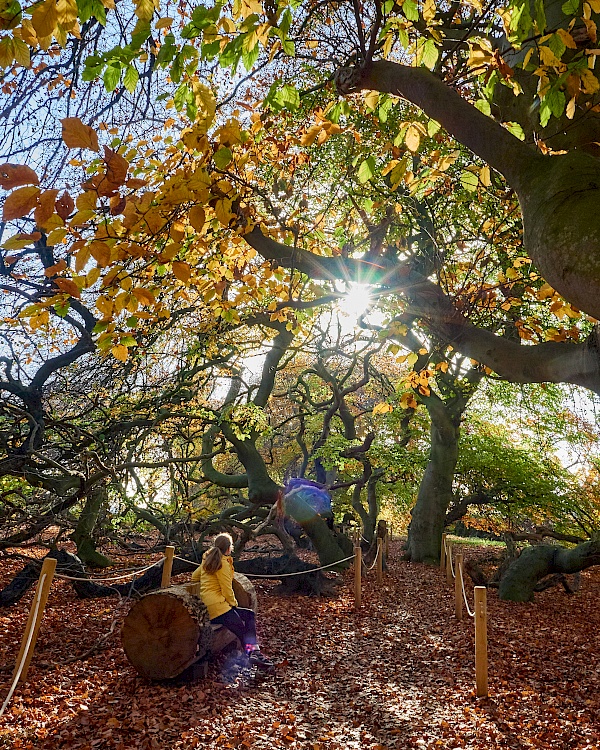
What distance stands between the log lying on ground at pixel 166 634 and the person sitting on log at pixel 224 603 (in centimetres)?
20

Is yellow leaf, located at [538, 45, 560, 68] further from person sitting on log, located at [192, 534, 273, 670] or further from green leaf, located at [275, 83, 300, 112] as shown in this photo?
person sitting on log, located at [192, 534, 273, 670]

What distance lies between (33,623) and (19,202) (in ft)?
14.7

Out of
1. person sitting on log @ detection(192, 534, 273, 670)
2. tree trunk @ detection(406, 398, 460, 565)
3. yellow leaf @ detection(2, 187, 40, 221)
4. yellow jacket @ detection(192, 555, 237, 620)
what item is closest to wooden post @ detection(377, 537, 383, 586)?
tree trunk @ detection(406, 398, 460, 565)

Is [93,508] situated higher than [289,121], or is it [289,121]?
[289,121]

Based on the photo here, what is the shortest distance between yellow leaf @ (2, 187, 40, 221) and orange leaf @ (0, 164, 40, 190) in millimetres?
51

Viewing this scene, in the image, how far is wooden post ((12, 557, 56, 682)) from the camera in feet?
15.5

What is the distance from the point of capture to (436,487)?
13.7m

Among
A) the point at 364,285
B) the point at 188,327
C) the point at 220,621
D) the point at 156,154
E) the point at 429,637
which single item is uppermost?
the point at 156,154

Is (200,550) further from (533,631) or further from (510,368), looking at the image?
(510,368)

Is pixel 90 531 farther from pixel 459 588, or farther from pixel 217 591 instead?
pixel 459 588

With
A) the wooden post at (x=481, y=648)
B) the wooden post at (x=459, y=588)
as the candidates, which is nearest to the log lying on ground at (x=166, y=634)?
the wooden post at (x=481, y=648)

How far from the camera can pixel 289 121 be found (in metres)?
6.70

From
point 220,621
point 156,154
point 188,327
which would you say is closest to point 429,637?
point 220,621

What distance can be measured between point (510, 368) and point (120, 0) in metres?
3.98
